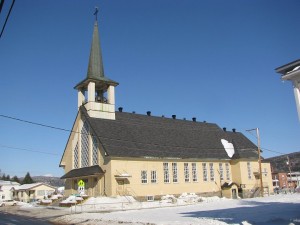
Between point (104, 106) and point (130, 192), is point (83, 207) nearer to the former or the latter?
point (130, 192)

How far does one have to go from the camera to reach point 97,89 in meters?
45.9

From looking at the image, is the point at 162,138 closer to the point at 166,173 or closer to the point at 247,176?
the point at 166,173

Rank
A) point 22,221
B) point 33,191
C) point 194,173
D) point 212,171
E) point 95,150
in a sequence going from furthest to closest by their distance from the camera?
point 33,191 < point 212,171 < point 194,173 < point 95,150 < point 22,221

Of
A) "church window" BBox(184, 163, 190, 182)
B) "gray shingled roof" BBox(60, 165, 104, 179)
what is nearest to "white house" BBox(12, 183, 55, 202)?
"gray shingled roof" BBox(60, 165, 104, 179)

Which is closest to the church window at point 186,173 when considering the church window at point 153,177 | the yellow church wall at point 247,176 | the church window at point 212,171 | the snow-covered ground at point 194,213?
the snow-covered ground at point 194,213

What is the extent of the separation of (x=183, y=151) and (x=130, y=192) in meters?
10.4

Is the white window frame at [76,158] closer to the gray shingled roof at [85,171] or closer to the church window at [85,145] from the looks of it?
the gray shingled roof at [85,171]

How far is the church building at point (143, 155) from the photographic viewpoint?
3819 cm

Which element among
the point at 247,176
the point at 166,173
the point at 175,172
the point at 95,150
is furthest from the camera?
the point at 247,176

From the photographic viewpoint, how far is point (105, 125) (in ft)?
136

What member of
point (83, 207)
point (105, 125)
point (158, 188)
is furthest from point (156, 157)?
point (83, 207)

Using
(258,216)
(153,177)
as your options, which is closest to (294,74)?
(258,216)

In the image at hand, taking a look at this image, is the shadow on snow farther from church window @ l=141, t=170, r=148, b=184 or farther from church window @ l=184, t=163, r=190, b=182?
church window @ l=184, t=163, r=190, b=182

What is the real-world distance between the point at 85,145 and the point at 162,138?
400 inches
